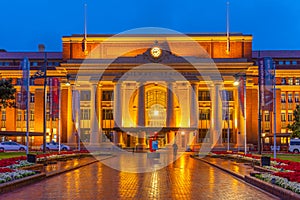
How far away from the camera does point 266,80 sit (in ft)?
137

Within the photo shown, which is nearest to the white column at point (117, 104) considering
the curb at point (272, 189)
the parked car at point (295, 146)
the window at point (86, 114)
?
the window at point (86, 114)

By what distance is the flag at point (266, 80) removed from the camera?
41.0m

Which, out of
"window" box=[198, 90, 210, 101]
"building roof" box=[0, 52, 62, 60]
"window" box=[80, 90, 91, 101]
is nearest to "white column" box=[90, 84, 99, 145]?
"window" box=[80, 90, 91, 101]

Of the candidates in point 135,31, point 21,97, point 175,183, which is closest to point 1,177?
point 175,183

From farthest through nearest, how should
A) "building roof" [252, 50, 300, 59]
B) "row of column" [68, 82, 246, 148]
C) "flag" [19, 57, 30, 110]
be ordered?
"building roof" [252, 50, 300, 59]
"row of column" [68, 82, 246, 148]
"flag" [19, 57, 30, 110]

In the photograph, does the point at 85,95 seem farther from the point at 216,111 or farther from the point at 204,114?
the point at 216,111

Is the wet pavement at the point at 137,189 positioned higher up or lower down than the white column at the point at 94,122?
lower down

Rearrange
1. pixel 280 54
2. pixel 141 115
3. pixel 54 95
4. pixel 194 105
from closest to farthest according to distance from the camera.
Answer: pixel 54 95, pixel 141 115, pixel 194 105, pixel 280 54

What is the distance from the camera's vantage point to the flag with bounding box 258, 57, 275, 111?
41.0 m

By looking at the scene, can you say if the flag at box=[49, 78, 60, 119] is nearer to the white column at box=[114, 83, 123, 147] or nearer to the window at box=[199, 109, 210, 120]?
the white column at box=[114, 83, 123, 147]

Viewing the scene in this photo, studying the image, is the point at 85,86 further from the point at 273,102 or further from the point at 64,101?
the point at 273,102

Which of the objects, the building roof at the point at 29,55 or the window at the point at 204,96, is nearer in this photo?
the window at the point at 204,96

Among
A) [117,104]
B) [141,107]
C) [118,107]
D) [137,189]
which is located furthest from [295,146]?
[137,189]

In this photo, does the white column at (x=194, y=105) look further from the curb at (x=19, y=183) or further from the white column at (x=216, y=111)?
the curb at (x=19, y=183)
